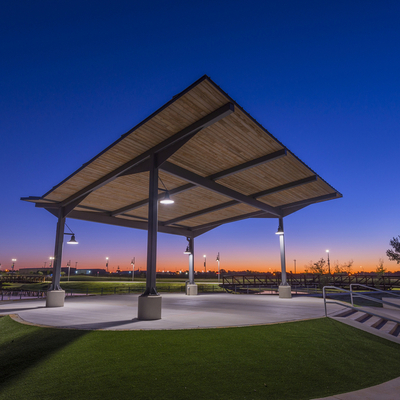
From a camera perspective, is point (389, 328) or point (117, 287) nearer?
point (389, 328)

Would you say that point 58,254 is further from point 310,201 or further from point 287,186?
point 310,201

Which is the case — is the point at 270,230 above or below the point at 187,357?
above

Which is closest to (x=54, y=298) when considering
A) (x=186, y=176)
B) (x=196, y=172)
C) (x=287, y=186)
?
(x=186, y=176)

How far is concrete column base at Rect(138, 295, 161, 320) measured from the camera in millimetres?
9499

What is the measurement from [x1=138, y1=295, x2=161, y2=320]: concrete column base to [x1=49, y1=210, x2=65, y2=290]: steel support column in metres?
7.73

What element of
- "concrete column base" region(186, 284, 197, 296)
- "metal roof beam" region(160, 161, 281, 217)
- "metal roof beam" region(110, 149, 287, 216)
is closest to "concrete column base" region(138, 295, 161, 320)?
"metal roof beam" region(160, 161, 281, 217)

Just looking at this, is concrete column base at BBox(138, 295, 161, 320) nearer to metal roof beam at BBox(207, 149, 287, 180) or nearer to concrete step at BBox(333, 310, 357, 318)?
concrete step at BBox(333, 310, 357, 318)

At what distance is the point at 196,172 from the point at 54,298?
9.26 metres

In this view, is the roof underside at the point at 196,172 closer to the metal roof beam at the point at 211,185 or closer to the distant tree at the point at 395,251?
the metal roof beam at the point at 211,185

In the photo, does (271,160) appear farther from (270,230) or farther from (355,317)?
(270,230)

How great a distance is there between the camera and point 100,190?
15711mm

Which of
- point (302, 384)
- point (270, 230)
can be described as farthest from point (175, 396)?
point (270, 230)

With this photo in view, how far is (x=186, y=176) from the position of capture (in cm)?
1293

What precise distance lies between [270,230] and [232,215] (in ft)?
189
